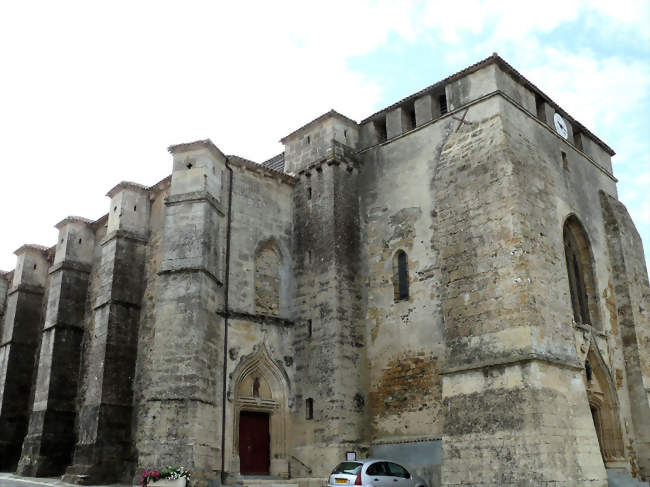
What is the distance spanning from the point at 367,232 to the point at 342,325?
9.73ft

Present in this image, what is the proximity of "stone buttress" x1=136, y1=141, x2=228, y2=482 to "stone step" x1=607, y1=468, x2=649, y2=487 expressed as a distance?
8820mm

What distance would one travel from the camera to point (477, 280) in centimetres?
1447

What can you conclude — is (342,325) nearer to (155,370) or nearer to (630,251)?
(155,370)

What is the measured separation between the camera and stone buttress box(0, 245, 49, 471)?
70.7 ft

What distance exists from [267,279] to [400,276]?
149 inches

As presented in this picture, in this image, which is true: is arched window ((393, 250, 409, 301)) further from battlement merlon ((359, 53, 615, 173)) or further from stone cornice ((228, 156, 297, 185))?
stone cornice ((228, 156, 297, 185))

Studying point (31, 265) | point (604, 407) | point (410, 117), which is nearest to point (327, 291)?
point (410, 117)

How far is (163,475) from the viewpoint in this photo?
1385 cm

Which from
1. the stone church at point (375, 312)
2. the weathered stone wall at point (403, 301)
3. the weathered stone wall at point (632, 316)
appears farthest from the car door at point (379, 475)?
the weathered stone wall at point (632, 316)

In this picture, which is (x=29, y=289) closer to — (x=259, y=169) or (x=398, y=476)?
(x=259, y=169)

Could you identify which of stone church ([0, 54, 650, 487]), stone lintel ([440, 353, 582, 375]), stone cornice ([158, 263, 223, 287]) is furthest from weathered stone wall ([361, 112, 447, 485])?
stone cornice ([158, 263, 223, 287])

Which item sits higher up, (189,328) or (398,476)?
(189,328)

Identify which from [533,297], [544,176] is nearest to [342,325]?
[533,297]

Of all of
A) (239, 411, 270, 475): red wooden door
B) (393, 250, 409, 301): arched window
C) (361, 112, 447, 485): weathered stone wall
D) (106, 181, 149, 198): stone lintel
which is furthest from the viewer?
(106, 181, 149, 198): stone lintel
